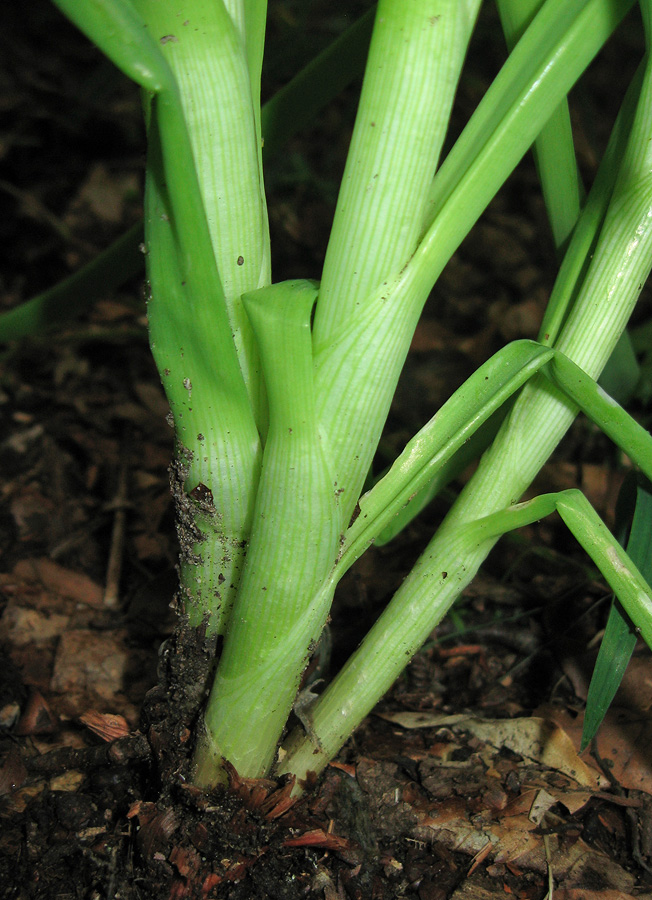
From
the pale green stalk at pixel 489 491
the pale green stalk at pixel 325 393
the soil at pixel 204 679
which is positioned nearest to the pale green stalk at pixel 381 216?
the pale green stalk at pixel 325 393

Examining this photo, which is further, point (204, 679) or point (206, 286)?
point (204, 679)

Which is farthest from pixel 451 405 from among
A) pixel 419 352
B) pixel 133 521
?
pixel 419 352

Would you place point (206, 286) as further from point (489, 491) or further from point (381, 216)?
point (489, 491)

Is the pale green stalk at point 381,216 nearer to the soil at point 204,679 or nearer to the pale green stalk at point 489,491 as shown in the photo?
the pale green stalk at point 489,491

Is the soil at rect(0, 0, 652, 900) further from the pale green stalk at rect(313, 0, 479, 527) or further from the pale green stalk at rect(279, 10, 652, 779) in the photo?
the pale green stalk at rect(313, 0, 479, 527)

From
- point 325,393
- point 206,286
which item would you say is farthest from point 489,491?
point 206,286

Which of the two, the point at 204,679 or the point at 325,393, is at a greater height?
the point at 325,393
